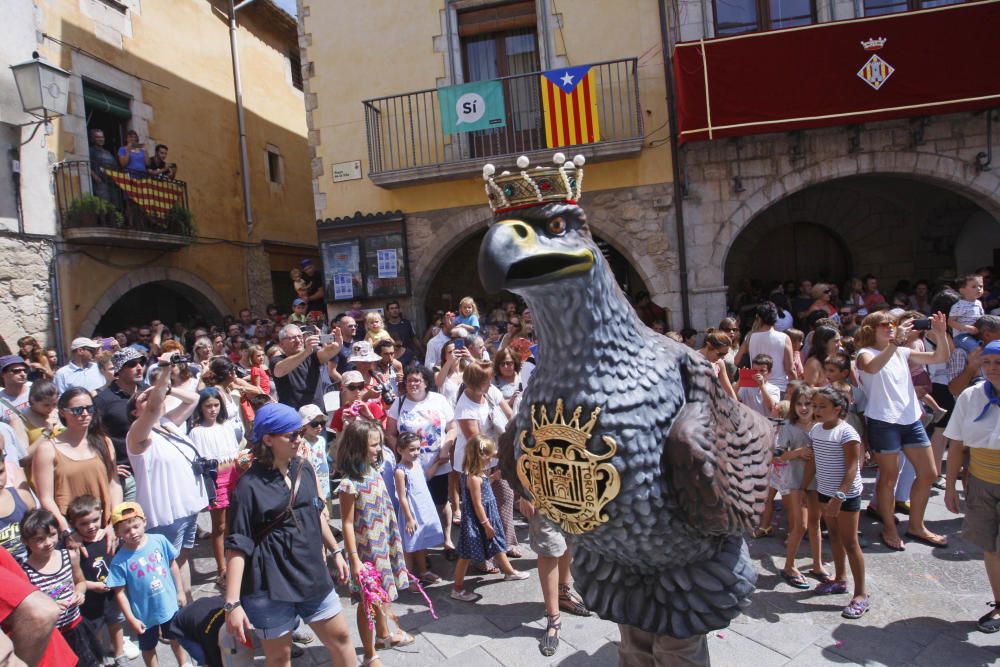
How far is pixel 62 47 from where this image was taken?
10117 mm

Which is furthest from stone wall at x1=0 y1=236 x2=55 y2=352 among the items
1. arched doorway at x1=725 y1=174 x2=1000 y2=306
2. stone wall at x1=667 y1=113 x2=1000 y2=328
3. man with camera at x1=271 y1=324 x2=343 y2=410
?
arched doorway at x1=725 y1=174 x2=1000 y2=306

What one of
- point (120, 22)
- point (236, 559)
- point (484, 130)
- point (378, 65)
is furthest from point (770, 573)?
point (120, 22)

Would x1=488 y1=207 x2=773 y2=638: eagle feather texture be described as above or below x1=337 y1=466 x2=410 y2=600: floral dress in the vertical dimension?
above

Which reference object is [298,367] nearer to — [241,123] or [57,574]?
[57,574]

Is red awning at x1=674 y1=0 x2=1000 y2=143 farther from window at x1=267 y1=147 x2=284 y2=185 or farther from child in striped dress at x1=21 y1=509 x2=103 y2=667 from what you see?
window at x1=267 y1=147 x2=284 y2=185

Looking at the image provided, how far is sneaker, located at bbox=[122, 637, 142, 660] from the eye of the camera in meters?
3.67

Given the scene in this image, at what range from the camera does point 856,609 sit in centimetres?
369

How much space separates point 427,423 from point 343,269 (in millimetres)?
6160

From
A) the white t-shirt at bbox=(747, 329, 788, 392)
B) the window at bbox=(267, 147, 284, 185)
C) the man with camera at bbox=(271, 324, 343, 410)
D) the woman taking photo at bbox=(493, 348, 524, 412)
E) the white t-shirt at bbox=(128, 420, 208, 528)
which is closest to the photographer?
the white t-shirt at bbox=(128, 420, 208, 528)

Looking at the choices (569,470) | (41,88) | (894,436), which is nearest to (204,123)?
(41,88)

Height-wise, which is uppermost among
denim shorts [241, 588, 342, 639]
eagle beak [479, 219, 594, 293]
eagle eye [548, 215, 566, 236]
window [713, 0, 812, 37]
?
window [713, 0, 812, 37]

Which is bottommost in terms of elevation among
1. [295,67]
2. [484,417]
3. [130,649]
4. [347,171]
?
[130,649]

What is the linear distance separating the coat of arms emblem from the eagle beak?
1.33 feet

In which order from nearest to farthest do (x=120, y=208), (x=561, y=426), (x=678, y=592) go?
(x=561, y=426) < (x=678, y=592) < (x=120, y=208)
